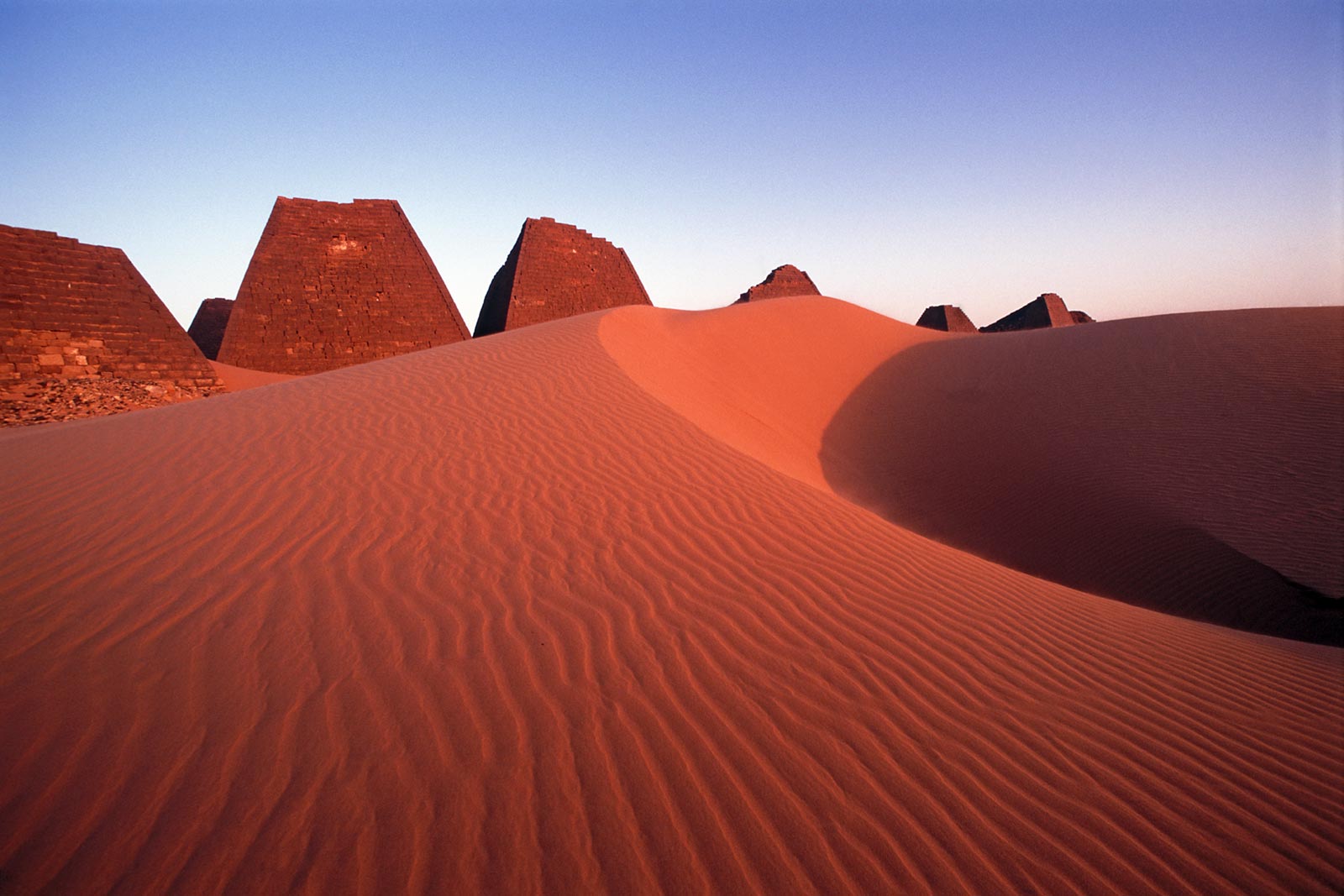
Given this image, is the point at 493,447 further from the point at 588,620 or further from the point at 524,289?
the point at 524,289

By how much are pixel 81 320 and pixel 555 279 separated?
15602 millimetres

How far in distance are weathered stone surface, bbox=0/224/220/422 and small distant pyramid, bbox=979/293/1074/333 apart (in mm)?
34780

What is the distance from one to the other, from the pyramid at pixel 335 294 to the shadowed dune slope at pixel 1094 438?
1219cm

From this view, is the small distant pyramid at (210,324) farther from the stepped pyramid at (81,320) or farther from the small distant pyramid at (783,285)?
the small distant pyramid at (783,285)

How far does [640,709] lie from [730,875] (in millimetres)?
737

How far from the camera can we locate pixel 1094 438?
10.2 meters

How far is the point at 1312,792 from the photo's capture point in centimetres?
245

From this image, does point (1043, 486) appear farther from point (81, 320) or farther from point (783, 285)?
point (783, 285)

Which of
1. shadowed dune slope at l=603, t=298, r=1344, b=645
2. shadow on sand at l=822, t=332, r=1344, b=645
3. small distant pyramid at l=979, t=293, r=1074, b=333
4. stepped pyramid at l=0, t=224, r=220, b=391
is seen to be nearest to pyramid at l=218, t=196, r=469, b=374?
stepped pyramid at l=0, t=224, r=220, b=391

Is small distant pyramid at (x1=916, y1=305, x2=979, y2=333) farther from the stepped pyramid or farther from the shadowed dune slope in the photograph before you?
the stepped pyramid

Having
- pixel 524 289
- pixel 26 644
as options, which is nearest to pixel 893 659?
pixel 26 644

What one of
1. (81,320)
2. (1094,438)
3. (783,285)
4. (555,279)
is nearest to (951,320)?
(783,285)

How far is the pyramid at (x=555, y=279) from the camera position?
83.1 feet

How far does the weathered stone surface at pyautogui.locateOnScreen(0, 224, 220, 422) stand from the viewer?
13.7 m
